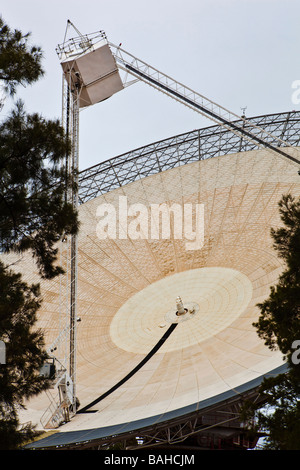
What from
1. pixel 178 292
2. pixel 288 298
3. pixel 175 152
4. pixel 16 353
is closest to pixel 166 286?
pixel 178 292

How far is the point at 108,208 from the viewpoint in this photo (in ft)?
81.5

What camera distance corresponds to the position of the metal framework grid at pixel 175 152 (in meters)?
25.2

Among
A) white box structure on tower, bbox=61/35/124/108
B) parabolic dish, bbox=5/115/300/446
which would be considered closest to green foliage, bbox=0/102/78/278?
parabolic dish, bbox=5/115/300/446

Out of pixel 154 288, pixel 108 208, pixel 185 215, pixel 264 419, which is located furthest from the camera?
pixel 108 208

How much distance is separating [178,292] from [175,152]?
8.69m

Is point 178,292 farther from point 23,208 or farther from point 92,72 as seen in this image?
point 23,208

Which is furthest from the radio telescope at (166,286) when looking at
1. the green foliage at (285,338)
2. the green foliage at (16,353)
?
the green foliage at (16,353)

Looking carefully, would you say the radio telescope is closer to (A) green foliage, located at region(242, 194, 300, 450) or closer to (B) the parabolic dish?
(B) the parabolic dish

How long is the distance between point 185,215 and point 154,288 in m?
3.91

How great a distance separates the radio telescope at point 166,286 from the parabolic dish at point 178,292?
53mm

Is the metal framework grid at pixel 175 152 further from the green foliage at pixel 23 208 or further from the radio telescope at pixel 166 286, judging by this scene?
the green foliage at pixel 23 208
